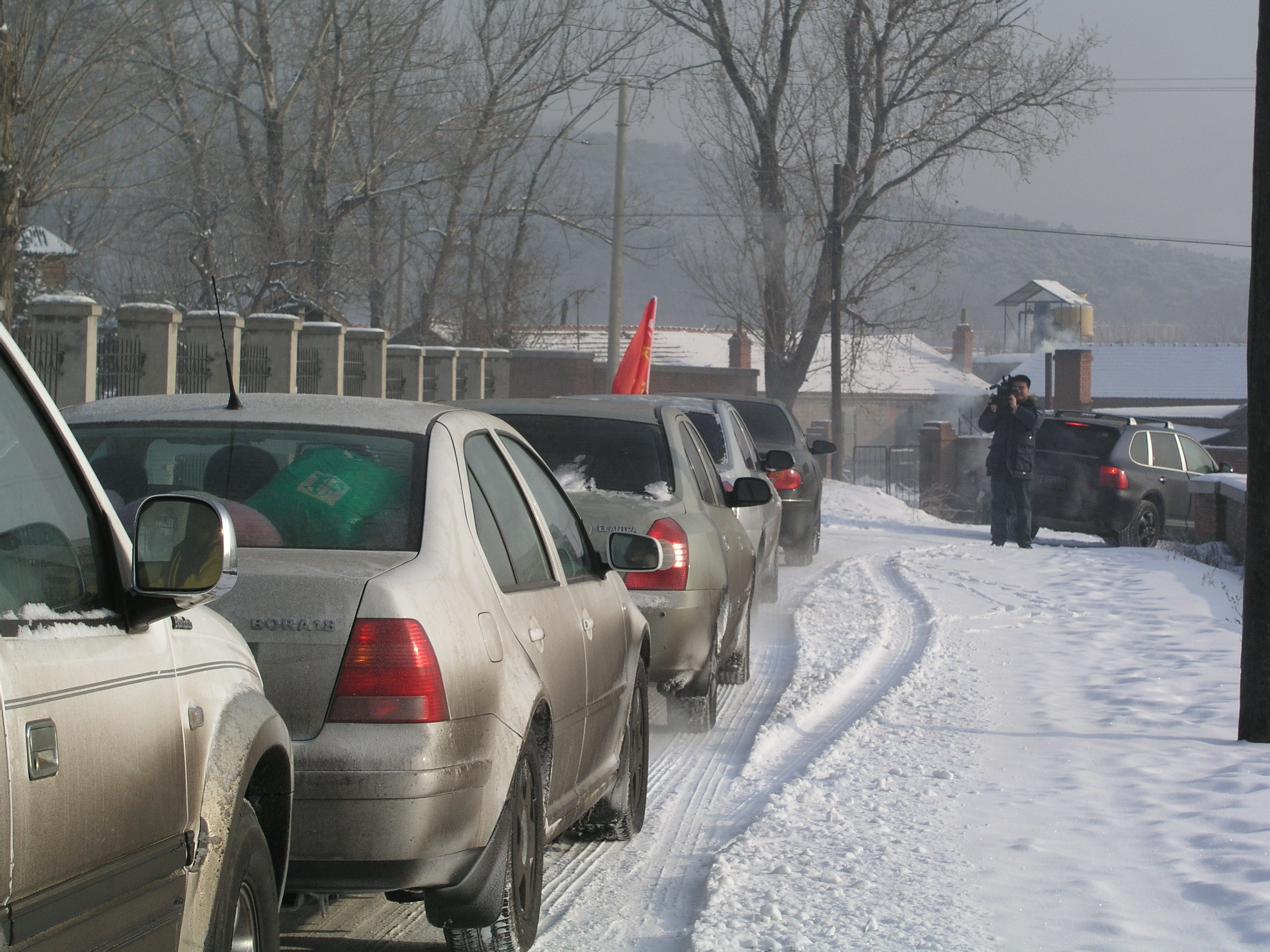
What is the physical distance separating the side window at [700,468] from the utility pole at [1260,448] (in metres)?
2.74

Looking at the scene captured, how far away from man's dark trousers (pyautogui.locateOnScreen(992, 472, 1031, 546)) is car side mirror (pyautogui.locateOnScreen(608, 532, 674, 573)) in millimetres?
12326

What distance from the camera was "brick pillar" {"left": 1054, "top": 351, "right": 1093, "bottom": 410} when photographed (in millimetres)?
63688

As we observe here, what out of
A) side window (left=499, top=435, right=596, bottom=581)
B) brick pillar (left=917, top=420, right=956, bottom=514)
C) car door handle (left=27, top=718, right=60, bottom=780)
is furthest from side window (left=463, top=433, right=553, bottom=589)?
brick pillar (left=917, top=420, right=956, bottom=514)

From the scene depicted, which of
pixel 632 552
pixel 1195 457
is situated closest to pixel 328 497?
pixel 632 552

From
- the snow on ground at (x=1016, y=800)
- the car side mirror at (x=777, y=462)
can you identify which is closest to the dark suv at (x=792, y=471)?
the car side mirror at (x=777, y=462)

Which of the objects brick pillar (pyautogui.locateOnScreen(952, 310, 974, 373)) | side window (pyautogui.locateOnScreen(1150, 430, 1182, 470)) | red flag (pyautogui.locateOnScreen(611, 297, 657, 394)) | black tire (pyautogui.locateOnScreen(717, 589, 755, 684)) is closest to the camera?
black tire (pyautogui.locateOnScreen(717, 589, 755, 684))

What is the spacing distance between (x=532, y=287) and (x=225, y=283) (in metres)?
22.4

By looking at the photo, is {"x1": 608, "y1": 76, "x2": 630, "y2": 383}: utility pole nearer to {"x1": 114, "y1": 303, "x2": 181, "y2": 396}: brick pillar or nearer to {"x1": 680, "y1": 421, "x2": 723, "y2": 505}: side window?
{"x1": 114, "y1": 303, "x2": 181, "y2": 396}: brick pillar

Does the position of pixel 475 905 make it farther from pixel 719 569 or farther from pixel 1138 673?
pixel 1138 673

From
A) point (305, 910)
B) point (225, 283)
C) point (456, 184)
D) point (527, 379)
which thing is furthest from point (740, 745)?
point (527, 379)

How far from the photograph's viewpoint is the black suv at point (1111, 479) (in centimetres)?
1834

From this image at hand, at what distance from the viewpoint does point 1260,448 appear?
21.9 ft

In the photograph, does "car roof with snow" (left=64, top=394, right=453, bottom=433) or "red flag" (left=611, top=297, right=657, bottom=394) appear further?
"red flag" (left=611, top=297, right=657, bottom=394)

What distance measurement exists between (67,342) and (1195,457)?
48.1ft
